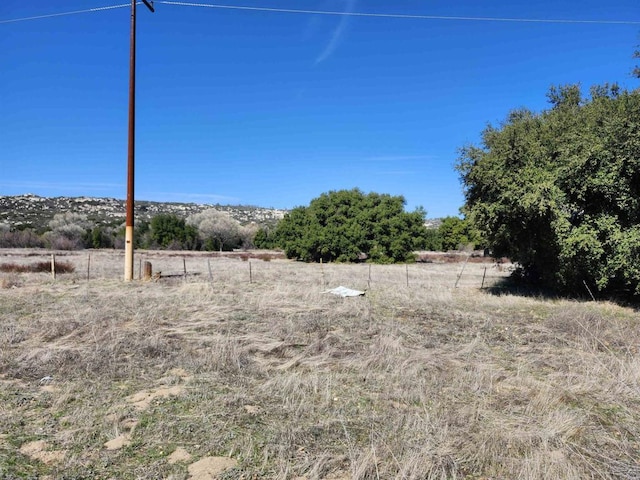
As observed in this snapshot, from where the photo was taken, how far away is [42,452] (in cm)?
398

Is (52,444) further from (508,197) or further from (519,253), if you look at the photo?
(519,253)

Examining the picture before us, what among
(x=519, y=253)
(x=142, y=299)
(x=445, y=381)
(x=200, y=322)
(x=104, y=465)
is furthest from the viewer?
(x=519, y=253)

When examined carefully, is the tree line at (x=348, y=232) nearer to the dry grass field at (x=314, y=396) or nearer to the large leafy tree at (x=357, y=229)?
the large leafy tree at (x=357, y=229)

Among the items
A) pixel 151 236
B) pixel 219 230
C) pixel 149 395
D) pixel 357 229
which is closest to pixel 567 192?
pixel 149 395

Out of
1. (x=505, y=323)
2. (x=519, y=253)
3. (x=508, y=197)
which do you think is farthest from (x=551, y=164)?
(x=505, y=323)

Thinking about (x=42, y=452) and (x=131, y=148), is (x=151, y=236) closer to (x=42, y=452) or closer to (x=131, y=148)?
(x=131, y=148)

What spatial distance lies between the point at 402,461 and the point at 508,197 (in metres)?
11.2

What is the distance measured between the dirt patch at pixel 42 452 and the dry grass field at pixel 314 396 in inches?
0.7

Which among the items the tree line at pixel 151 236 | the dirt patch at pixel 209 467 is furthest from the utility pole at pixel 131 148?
the tree line at pixel 151 236

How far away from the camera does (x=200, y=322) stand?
32.9 ft

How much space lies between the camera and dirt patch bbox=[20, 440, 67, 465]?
386 cm

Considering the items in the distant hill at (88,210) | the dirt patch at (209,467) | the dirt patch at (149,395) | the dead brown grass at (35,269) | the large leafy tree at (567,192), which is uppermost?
the distant hill at (88,210)

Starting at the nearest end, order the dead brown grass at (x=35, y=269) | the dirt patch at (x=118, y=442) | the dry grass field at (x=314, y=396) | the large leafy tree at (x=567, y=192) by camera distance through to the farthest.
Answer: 1. the dry grass field at (x=314, y=396)
2. the dirt patch at (x=118, y=442)
3. the large leafy tree at (x=567, y=192)
4. the dead brown grass at (x=35, y=269)

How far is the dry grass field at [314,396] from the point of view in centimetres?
384
